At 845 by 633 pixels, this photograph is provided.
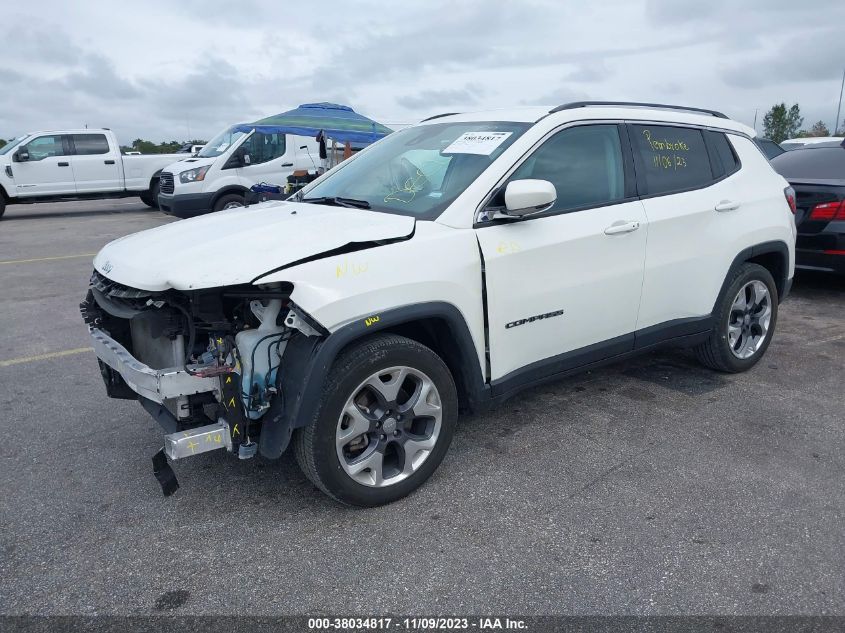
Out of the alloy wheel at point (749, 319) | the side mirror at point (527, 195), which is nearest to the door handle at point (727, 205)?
the alloy wheel at point (749, 319)

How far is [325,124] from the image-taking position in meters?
14.2

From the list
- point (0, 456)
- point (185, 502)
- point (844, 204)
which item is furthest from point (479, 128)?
point (844, 204)

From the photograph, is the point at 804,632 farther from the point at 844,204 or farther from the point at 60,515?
the point at 844,204

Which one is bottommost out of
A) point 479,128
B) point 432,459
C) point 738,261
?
point 432,459

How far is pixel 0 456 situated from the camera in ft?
12.3

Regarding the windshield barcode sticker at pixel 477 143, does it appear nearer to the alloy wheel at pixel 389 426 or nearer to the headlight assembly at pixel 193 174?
the alloy wheel at pixel 389 426

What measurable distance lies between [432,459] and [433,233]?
1.07 metres

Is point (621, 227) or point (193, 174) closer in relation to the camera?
point (621, 227)

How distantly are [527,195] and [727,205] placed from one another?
6.36 ft

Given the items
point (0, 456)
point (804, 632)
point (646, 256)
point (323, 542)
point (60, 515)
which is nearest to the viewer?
point (804, 632)

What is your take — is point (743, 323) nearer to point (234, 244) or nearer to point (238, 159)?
point (234, 244)

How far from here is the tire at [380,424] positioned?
2912mm

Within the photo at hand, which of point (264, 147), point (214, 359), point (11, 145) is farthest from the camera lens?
point (11, 145)

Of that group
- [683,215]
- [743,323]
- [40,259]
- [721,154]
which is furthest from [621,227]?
[40,259]
